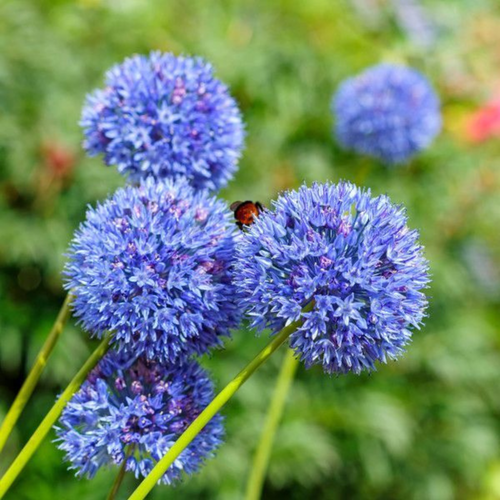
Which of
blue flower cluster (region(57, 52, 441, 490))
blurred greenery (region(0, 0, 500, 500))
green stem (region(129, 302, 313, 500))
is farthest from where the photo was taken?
blurred greenery (region(0, 0, 500, 500))

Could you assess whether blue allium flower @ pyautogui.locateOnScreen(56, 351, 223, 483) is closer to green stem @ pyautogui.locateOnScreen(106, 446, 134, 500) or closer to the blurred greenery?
green stem @ pyautogui.locateOnScreen(106, 446, 134, 500)

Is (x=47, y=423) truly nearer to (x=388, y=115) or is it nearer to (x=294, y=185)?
(x=388, y=115)

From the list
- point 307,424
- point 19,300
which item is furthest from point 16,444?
point 307,424

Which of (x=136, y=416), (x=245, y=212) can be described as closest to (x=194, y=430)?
(x=136, y=416)

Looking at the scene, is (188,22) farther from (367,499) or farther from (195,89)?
(195,89)

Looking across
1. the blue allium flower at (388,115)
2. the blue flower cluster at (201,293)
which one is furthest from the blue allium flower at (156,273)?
the blue allium flower at (388,115)

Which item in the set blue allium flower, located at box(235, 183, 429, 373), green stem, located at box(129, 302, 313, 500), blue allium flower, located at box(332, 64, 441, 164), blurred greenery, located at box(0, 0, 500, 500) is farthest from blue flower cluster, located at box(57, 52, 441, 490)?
blurred greenery, located at box(0, 0, 500, 500)
